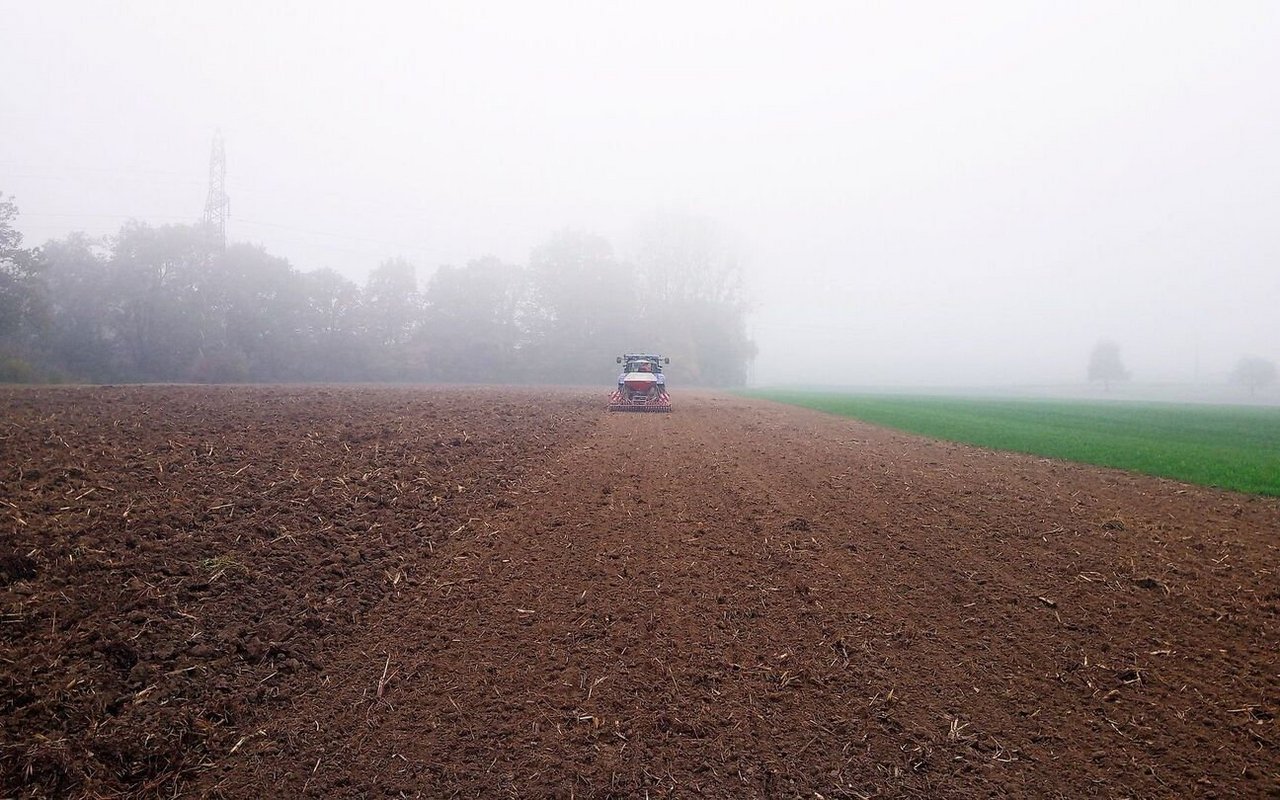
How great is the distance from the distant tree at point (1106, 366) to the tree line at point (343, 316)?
67378 mm

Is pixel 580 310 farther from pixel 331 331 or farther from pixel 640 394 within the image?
pixel 640 394

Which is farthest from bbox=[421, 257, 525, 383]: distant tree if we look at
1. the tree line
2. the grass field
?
the grass field

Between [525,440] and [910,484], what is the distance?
7910mm

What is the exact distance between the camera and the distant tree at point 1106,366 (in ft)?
327

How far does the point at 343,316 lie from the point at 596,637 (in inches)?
2299

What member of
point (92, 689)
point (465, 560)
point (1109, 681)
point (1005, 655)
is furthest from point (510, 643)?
point (1109, 681)

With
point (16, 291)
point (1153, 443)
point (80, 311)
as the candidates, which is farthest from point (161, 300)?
point (1153, 443)

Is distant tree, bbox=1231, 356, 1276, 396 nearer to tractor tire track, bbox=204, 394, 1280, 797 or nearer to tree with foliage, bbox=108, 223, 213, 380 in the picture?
tractor tire track, bbox=204, 394, 1280, 797

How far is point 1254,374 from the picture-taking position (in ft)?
290

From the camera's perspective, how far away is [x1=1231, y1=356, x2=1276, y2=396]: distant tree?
290ft

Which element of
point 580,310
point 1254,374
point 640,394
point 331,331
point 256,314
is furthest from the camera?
point 1254,374

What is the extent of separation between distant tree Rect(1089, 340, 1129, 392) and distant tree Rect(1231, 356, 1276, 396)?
1382cm

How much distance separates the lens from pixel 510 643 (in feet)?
15.2

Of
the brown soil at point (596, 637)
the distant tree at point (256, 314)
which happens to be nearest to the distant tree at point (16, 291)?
the distant tree at point (256, 314)
